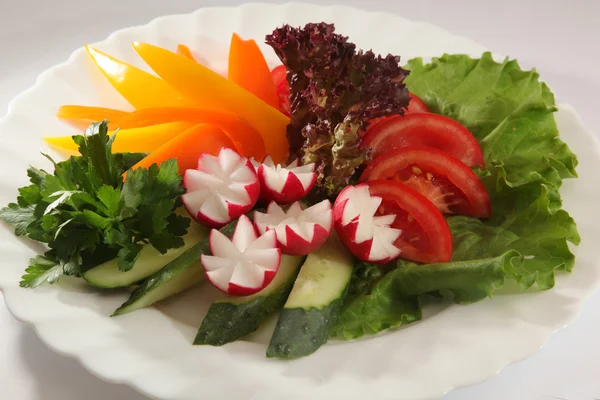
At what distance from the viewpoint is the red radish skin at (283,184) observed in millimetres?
2750

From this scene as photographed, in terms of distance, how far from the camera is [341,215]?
2.64 meters

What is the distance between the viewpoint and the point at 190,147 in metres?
2.97

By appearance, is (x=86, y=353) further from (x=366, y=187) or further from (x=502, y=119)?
(x=502, y=119)

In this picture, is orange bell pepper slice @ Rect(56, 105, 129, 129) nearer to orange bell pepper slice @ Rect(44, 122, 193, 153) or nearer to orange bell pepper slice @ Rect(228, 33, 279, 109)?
orange bell pepper slice @ Rect(44, 122, 193, 153)

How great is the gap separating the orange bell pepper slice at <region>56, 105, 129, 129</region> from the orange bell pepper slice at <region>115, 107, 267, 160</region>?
153mm

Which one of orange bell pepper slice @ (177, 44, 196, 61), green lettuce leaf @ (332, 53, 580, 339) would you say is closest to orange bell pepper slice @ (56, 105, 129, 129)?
orange bell pepper slice @ (177, 44, 196, 61)

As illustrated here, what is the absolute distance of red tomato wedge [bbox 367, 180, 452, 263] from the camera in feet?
8.84

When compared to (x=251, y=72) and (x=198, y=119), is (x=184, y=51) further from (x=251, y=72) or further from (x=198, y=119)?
(x=198, y=119)

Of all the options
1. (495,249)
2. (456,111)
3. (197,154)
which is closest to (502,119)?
(456,111)

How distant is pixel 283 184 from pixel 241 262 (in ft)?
1.59

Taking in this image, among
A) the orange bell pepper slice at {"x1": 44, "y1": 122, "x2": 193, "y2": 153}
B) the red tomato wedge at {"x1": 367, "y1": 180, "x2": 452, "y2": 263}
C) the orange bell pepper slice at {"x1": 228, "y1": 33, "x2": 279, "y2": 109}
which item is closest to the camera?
the red tomato wedge at {"x1": 367, "y1": 180, "x2": 452, "y2": 263}

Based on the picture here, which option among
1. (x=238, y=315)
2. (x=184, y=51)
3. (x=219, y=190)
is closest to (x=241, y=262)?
(x=238, y=315)

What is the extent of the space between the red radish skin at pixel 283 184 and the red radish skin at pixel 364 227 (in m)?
0.19

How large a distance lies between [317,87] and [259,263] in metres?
1.02
